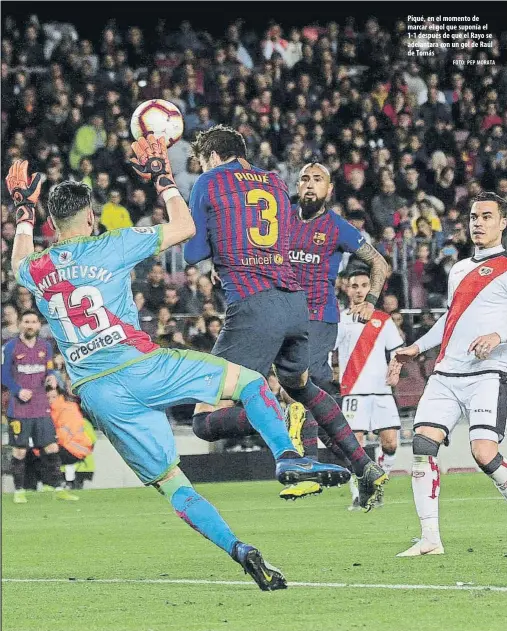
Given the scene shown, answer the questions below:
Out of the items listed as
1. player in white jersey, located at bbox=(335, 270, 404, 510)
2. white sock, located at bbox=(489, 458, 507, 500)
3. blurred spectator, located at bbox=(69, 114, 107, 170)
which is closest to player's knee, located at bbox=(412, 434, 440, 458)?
white sock, located at bbox=(489, 458, 507, 500)

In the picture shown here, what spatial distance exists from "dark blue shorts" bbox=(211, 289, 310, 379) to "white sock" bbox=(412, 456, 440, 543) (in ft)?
3.24

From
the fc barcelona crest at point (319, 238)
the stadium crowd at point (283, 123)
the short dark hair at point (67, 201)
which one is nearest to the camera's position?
the short dark hair at point (67, 201)

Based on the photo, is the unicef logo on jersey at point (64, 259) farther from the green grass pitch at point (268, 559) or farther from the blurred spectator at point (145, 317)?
the blurred spectator at point (145, 317)

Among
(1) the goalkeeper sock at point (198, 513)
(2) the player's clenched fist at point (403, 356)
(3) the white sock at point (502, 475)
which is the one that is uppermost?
(2) the player's clenched fist at point (403, 356)

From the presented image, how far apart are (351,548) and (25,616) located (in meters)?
2.96

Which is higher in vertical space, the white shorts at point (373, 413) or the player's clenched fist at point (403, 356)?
the player's clenched fist at point (403, 356)

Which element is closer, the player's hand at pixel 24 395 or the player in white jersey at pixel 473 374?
the player in white jersey at pixel 473 374

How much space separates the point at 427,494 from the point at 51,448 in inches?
304

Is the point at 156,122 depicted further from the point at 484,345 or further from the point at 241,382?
the point at 484,345

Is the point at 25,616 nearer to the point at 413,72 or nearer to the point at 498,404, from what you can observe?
the point at 498,404

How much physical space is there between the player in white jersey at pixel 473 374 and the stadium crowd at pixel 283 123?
325 inches

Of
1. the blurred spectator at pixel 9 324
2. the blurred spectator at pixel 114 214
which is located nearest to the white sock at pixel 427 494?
the blurred spectator at pixel 9 324

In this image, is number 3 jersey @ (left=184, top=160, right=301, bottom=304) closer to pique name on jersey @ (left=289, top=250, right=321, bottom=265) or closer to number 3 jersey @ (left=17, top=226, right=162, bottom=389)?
number 3 jersey @ (left=17, top=226, right=162, bottom=389)

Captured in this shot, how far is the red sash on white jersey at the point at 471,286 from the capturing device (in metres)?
7.88
